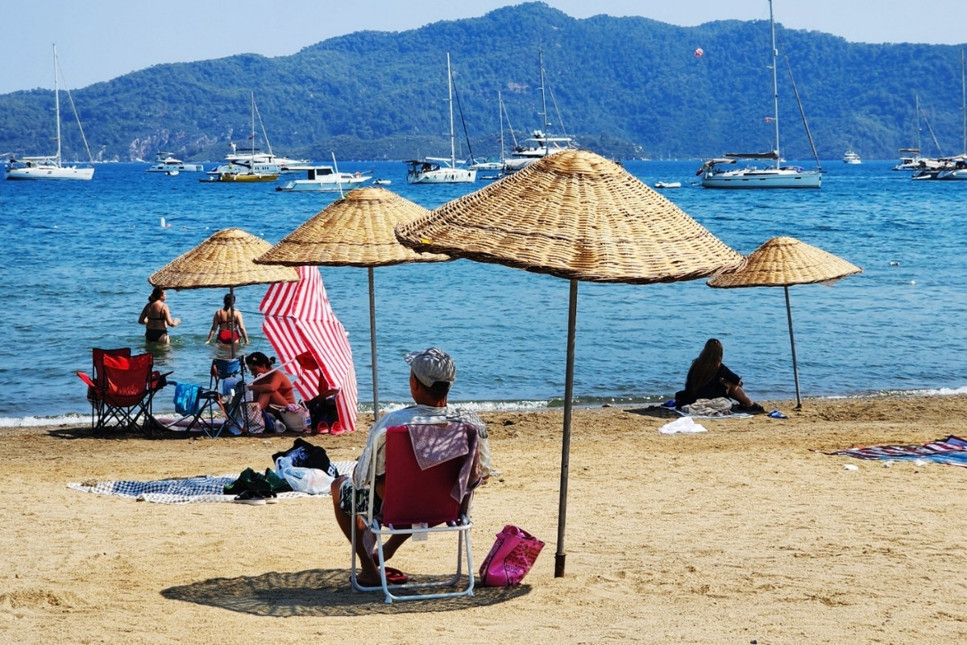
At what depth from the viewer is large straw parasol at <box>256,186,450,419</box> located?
23.9ft

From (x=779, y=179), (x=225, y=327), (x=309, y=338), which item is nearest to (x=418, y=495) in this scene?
(x=309, y=338)

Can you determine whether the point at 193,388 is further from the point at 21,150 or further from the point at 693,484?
the point at 21,150

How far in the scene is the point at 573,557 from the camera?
213 inches

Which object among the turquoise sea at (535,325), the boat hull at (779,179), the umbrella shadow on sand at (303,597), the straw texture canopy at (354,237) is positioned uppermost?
the boat hull at (779,179)

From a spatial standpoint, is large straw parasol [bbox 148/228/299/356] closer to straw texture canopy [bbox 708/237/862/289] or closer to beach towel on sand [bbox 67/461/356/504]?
beach towel on sand [bbox 67/461/356/504]

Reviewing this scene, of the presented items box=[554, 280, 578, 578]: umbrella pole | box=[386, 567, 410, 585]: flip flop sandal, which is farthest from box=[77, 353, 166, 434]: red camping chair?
box=[554, 280, 578, 578]: umbrella pole

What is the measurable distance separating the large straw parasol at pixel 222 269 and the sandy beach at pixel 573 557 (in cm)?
153

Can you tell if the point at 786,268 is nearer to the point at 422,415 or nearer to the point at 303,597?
the point at 422,415

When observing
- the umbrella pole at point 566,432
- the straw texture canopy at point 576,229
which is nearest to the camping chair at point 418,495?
the umbrella pole at point 566,432

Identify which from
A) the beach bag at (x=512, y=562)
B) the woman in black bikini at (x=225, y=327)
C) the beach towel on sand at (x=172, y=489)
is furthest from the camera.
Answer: the woman in black bikini at (x=225, y=327)

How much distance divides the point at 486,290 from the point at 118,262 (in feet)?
34.7

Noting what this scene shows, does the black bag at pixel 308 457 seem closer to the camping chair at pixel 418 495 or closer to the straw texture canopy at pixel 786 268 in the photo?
the camping chair at pixel 418 495

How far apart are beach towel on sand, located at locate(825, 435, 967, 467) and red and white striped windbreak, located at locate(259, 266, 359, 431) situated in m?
4.04

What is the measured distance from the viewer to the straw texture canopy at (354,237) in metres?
7.27
